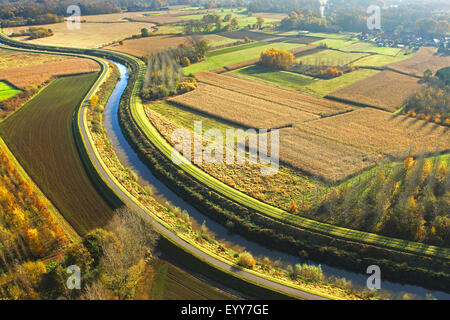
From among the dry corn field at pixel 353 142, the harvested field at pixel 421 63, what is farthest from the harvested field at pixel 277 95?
the harvested field at pixel 421 63

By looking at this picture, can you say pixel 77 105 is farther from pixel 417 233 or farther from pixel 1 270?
pixel 417 233

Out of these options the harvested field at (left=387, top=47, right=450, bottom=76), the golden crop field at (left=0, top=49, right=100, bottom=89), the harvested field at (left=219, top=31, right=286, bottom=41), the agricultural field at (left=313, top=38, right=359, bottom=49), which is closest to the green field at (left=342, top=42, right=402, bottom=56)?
the agricultural field at (left=313, top=38, right=359, bottom=49)

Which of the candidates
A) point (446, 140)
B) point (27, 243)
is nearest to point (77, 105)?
point (27, 243)

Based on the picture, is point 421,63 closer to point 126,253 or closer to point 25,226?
point 126,253

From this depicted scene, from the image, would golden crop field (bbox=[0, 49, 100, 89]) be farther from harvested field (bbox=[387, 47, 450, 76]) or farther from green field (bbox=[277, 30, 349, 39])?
harvested field (bbox=[387, 47, 450, 76])

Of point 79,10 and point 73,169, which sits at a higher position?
point 79,10

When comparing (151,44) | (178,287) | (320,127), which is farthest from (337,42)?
(178,287)
